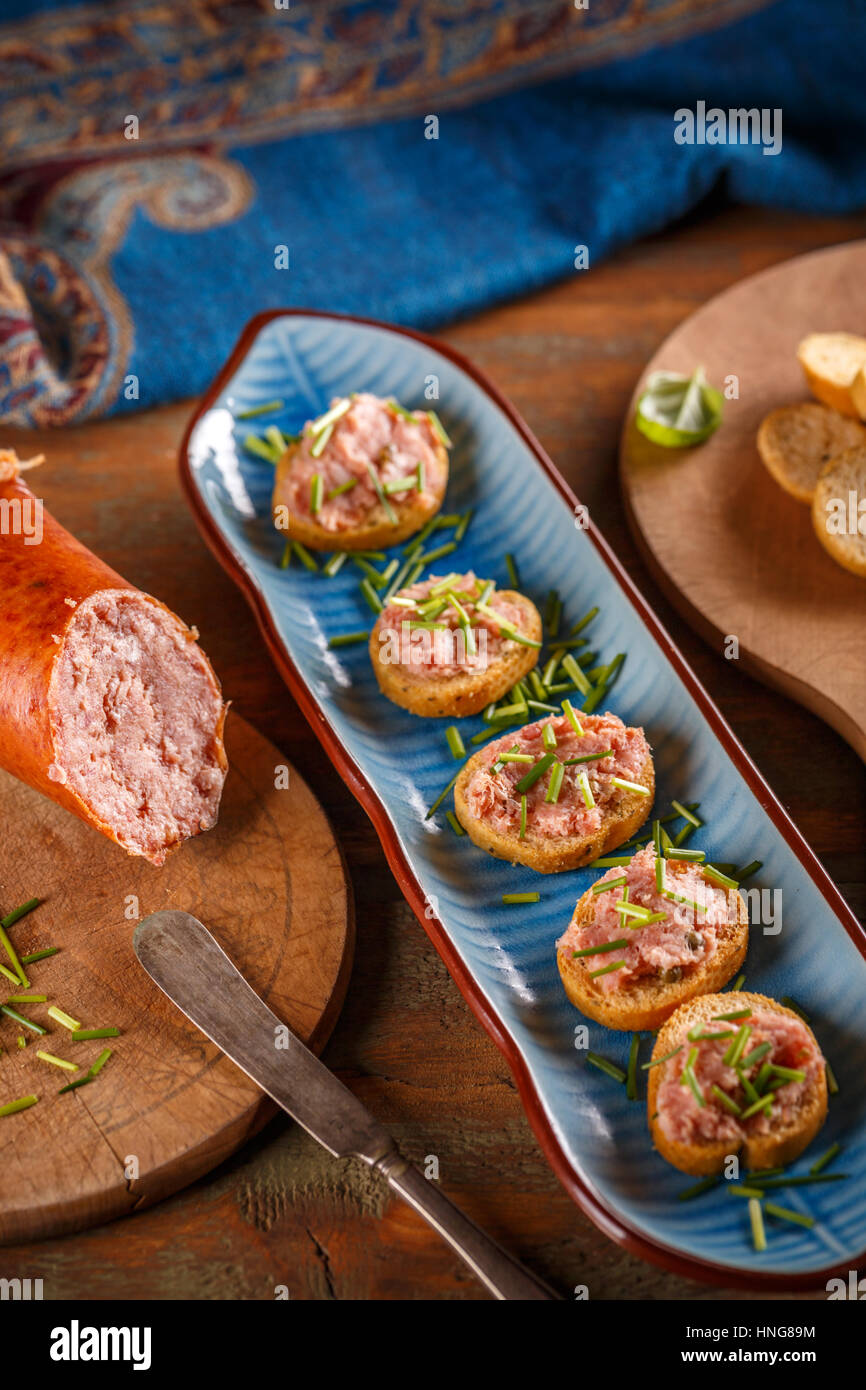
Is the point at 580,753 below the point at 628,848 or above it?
above

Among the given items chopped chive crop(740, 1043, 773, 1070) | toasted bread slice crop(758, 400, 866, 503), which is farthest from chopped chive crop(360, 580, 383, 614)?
chopped chive crop(740, 1043, 773, 1070)

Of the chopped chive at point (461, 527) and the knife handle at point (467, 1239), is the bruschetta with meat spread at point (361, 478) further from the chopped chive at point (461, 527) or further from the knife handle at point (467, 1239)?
the knife handle at point (467, 1239)

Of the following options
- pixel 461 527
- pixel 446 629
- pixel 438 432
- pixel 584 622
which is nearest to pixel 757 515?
pixel 584 622

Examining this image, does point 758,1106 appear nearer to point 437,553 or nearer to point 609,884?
point 609,884

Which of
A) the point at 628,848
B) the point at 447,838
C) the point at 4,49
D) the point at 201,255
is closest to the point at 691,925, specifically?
the point at 628,848

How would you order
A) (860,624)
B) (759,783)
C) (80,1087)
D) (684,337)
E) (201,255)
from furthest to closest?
1. (201,255)
2. (684,337)
3. (860,624)
4. (759,783)
5. (80,1087)

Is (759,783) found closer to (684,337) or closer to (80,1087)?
(80,1087)

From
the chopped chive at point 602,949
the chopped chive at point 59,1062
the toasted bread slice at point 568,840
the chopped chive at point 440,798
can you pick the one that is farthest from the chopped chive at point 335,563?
the chopped chive at point 59,1062
